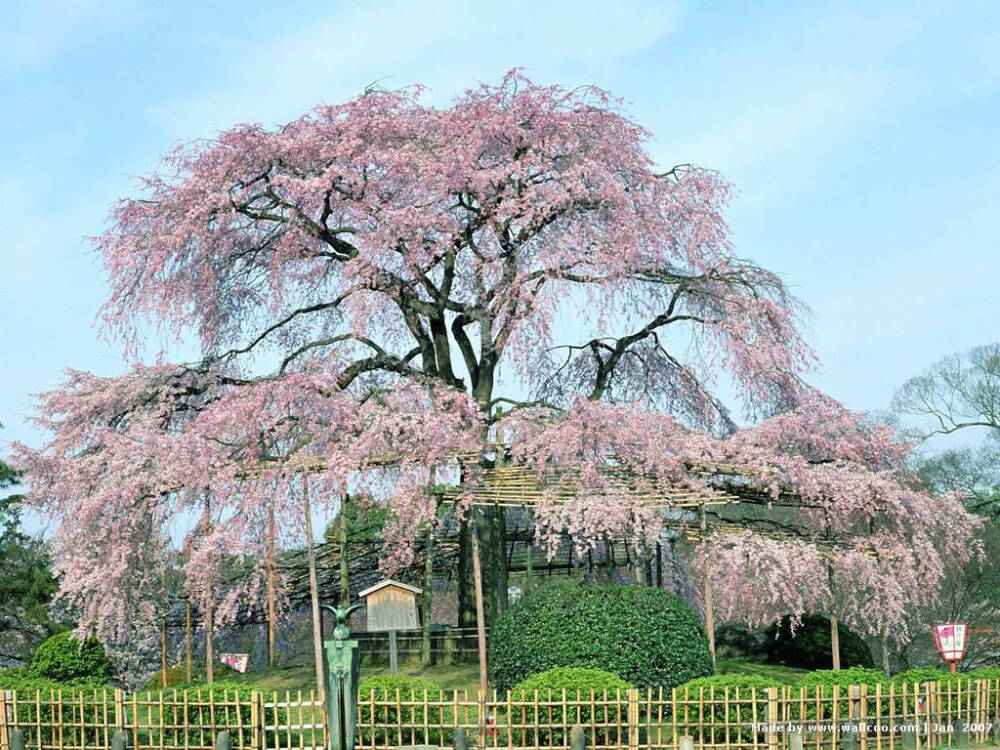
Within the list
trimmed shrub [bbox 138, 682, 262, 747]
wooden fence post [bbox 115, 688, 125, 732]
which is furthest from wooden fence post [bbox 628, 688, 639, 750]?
wooden fence post [bbox 115, 688, 125, 732]

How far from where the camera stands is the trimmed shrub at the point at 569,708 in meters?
17.6

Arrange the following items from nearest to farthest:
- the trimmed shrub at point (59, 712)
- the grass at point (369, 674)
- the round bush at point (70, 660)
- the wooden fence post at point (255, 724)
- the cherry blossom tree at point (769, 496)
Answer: the wooden fence post at point (255, 724) → the trimmed shrub at point (59, 712) → the cherry blossom tree at point (769, 496) → the round bush at point (70, 660) → the grass at point (369, 674)

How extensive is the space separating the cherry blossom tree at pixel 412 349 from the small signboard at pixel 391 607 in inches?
65.4

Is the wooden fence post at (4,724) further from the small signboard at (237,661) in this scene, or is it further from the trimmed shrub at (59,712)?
the small signboard at (237,661)

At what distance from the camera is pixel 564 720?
57.6 ft

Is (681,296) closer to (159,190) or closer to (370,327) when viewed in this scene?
(370,327)

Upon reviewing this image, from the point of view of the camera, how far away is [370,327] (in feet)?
93.8

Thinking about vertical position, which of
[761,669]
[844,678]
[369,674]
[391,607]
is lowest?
[761,669]

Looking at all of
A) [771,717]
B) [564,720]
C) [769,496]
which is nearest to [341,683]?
[564,720]

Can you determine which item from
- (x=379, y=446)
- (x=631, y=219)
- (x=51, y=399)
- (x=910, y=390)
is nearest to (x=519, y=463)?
(x=379, y=446)

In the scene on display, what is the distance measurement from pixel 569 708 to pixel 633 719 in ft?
3.70

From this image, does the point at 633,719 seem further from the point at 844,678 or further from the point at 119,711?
the point at 119,711

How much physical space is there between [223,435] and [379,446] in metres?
3.56

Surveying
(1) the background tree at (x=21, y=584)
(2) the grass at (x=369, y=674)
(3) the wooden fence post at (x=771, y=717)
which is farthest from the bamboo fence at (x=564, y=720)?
(1) the background tree at (x=21, y=584)
